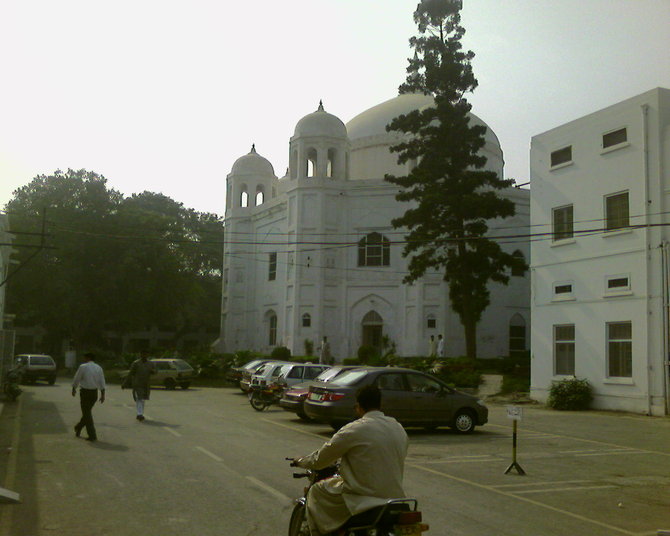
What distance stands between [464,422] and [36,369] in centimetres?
2417

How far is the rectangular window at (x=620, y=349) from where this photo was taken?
2369 centimetres

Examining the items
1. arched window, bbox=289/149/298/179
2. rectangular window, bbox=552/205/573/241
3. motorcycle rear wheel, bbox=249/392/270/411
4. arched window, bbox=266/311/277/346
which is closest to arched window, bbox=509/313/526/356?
arched window, bbox=266/311/277/346

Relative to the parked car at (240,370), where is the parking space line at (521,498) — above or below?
below

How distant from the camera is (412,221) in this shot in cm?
3475

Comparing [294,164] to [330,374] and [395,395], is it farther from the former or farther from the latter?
[395,395]

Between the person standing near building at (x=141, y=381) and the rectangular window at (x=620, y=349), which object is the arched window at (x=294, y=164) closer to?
the rectangular window at (x=620, y=349)

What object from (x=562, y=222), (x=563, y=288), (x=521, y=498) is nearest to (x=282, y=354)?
(x=563, y=288)

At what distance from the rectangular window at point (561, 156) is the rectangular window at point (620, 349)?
6.30 meters

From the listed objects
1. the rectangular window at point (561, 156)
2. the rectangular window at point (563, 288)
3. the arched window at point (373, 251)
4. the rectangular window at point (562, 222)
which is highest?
the rectangular window at point (561, 156)

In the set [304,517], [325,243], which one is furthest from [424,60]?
[304,517]

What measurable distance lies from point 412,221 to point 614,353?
12770 millimetres

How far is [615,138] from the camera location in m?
24.8

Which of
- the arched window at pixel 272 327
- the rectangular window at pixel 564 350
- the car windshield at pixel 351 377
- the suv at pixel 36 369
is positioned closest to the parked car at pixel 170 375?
the suv at pixel 36 369

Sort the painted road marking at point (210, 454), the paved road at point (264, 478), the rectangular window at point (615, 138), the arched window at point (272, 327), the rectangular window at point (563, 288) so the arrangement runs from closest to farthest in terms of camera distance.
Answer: the paved road at point (264, 478)
the painted road marking at point (210, 454)
the rectangular window at point (615, 138)
the rectangular window at point (563, 288)
the arched window at point (272, 327)
